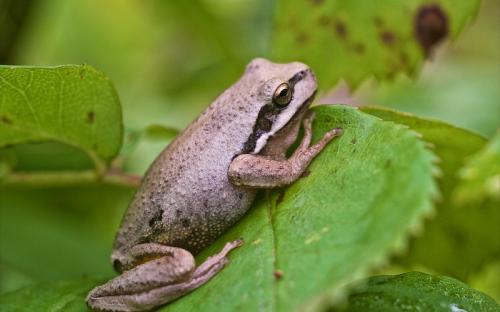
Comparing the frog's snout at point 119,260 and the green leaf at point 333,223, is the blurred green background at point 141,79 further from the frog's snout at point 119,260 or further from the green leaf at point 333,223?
the green leaf at point 333,223

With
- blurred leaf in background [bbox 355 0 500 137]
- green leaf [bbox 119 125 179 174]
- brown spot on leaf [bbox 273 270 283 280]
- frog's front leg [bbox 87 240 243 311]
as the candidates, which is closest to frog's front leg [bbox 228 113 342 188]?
frog's front leg [bbox 87 240 243 311]

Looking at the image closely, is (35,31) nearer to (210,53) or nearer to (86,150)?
(210,53)

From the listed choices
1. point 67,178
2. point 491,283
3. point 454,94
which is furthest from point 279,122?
point 454,94

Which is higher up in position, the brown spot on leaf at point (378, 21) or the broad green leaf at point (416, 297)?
the brown spot on leaf at point (378, 21)

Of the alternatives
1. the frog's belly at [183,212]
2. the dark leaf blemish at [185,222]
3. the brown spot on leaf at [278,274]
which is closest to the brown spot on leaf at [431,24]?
the frog's belly at [183,212]

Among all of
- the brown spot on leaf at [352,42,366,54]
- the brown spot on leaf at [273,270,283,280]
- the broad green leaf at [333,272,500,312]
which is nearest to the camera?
the brown spot on leaf at [273,270,283,280]

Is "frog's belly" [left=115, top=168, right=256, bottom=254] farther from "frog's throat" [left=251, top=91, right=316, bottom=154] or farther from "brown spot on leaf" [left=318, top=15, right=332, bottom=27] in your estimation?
"brown spot on leaf" [left=318, top=15, right=332, bottom=27]

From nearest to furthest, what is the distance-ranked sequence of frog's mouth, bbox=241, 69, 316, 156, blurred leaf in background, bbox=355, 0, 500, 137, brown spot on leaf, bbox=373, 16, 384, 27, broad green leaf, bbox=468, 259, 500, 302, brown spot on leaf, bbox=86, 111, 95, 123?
brown spot on leaf, bbox=86, 111, 95, 123 → frog's mouth, bbox=241, 69, 316, 156 → brown spot on leaf, bbox=373, 16, 384, 27 → broad green leaf, bbox=468, 259, 500, 302 → blurred leaf in background, bbox=355, 0, 500, 137
